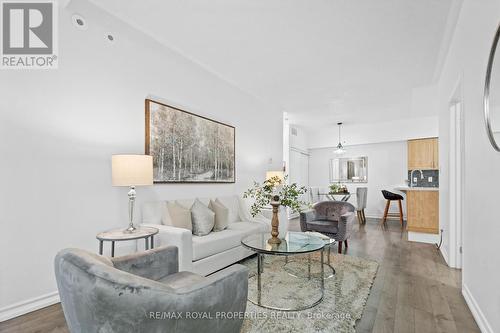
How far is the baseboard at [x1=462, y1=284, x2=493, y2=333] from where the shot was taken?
1828mm

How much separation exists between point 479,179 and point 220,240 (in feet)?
8.05

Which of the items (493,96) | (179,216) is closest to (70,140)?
(179,216)

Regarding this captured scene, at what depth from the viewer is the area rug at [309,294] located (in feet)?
6.48

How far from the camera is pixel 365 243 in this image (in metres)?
4.53

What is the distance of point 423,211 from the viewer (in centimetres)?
467

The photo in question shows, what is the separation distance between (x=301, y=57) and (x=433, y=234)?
147 inches

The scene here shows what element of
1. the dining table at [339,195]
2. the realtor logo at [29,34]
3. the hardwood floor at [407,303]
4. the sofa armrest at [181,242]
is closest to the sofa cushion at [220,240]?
the sofa armrest at [181,242]

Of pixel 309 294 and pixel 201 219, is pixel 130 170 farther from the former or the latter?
pixel 309 294

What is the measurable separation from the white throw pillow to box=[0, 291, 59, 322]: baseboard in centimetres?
209

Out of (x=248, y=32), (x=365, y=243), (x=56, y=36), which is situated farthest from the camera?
(x=365, y=243)

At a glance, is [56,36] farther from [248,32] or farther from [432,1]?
[432,1]

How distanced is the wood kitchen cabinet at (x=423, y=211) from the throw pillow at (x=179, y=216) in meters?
3.93

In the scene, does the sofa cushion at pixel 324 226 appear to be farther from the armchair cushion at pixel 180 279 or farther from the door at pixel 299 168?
the door at pixel 299 168

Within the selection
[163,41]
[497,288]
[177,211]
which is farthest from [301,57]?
[497,288]
